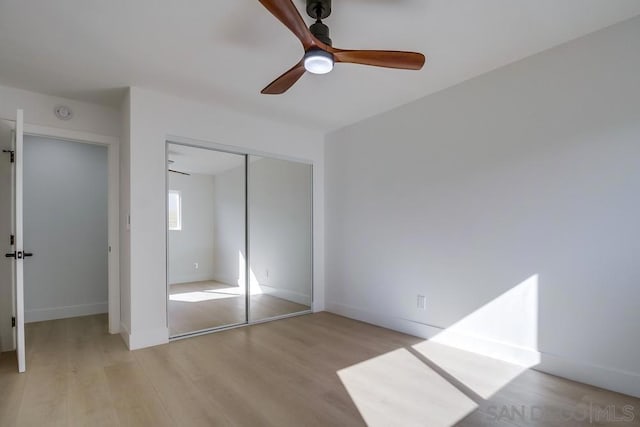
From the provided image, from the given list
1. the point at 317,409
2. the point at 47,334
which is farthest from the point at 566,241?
the point at 47,334

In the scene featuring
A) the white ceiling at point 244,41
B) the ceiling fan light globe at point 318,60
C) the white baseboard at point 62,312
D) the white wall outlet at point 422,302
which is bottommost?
the white baseboard at point 62,312

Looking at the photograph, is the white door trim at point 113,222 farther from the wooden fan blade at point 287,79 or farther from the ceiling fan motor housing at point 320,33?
the ceiling fan motor housing at point 320,33

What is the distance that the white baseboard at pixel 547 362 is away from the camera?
211cm

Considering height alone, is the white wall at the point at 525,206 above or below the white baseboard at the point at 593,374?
above

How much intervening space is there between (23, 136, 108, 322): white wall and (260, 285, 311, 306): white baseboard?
Result: 2274 millimetres

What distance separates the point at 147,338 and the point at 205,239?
3.63ft

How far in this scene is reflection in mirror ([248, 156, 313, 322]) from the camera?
3.83 m

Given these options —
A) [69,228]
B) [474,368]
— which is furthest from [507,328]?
Answer: [69,228]

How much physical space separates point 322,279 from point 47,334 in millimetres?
3097

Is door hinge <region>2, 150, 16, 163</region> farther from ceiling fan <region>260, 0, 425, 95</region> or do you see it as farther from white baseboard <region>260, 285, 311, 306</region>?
ceiling fan <region>260, 0, 425, 95</region>

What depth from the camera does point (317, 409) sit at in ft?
6.43

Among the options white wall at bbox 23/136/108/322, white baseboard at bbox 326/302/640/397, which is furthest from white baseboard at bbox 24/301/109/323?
white baseboard at bbox 326/302/640/397

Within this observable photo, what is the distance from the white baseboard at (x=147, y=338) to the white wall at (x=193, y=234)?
48cm

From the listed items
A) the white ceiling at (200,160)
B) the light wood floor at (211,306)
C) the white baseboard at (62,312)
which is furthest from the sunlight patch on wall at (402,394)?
the white baseboard at (62,312)
